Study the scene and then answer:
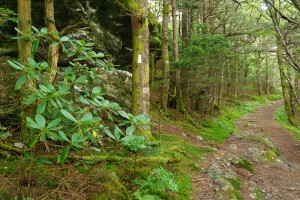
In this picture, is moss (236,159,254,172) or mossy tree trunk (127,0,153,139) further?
moss (236,159,254,172)

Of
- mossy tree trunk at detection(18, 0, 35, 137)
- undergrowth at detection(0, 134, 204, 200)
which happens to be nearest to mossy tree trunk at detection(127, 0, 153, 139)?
undergrowth at detection(0, 134, 204, 200)

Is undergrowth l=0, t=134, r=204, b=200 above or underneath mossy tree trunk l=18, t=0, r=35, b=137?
underneath

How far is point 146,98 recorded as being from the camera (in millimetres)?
5969

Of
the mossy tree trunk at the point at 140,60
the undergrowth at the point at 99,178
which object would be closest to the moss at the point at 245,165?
the undergrowth at the point at 99,178

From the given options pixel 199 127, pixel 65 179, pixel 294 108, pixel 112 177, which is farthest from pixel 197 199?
pixel 294 108

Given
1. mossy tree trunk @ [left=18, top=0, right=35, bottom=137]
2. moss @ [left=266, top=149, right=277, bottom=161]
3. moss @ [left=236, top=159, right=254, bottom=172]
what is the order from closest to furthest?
1. mossy tree trunk @ [left=18, top=0, right=35, bottom=137]
2. moss @ [left=236, top=159, right=254, bottom=172]
3. moss @ [left=266, top=149, right=277, bottom=161]

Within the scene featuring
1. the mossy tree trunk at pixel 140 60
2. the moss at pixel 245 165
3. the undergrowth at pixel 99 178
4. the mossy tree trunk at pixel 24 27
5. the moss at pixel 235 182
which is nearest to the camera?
the undergrowth at pixel 99 178

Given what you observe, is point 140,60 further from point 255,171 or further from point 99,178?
point 255,171

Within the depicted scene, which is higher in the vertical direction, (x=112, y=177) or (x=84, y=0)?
(x=84, y=0)

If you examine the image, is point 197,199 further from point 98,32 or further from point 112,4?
point 112,4

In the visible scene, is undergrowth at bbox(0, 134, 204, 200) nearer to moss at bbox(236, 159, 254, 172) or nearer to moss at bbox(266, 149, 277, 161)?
moss at bbox(236, 159, 254, 172)

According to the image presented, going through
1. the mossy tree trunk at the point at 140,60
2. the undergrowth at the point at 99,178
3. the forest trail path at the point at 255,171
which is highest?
the mossy tree trunk at the point at 140,60

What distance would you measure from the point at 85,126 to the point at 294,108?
17.2 m

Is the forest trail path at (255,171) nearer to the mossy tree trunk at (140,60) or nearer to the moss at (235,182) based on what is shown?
the moss at (235,182)
